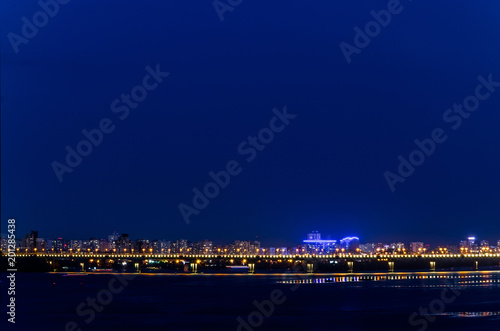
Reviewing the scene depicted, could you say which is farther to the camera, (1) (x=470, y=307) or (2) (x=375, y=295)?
(2) (x=375, y=295)

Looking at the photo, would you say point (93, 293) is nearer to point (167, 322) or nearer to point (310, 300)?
point (310, 300)

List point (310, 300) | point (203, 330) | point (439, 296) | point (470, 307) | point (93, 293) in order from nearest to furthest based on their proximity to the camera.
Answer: point (203, 330) → point (470, 307) → point (310, 300) → point (439, 296) → point (93, 293)

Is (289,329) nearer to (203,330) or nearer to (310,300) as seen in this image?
(203,330)


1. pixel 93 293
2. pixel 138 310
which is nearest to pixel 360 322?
pixel 138 310

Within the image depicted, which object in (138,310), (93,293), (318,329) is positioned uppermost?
(93,293)

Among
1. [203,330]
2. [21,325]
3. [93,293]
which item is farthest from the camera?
[93,293]

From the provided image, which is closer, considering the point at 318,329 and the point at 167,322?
the point at 318,329

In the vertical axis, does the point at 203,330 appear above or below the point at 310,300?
below

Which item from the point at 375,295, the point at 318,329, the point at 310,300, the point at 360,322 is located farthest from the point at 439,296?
the point at 318,329

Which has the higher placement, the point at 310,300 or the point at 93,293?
the point at 93,293
